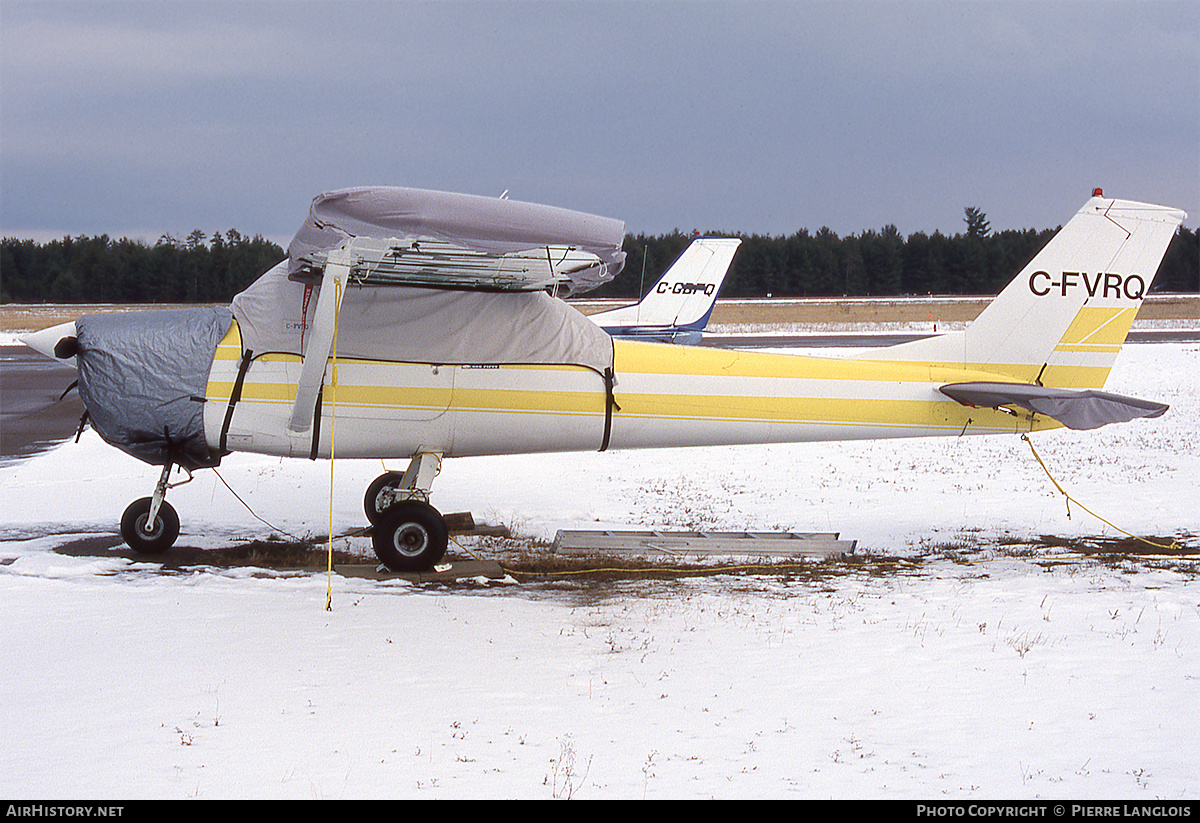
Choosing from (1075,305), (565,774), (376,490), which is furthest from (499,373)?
(1075,305)

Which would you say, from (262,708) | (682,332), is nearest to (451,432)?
(262,708)

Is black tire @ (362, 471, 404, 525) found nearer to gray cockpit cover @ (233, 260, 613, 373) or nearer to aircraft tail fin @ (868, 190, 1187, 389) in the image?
gray cockpit cover @ (233, 260, 613, 373)

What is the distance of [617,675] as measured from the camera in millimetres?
4965

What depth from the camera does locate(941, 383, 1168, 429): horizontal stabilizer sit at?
7562 mm

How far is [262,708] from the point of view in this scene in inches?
→ 174

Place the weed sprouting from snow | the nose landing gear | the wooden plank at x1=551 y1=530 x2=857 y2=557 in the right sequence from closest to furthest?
the weed sprouting from snow < the nose landing gear < the wooden plank at x1=551 y1=530 x2=857 y2=557

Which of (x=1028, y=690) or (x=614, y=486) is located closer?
(x=1028, y=690)

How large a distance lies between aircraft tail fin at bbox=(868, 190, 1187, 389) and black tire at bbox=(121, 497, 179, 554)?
6427mm

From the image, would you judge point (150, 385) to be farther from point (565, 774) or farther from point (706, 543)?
point (565, 774)

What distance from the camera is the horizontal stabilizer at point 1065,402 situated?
7562 millimetres

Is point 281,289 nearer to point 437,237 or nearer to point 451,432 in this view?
point 451,432

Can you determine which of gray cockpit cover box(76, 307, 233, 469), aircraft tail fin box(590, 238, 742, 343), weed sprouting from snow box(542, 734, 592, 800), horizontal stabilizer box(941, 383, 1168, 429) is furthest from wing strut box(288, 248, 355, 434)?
aircraft tail fin box(590, 238, 742, 343)
